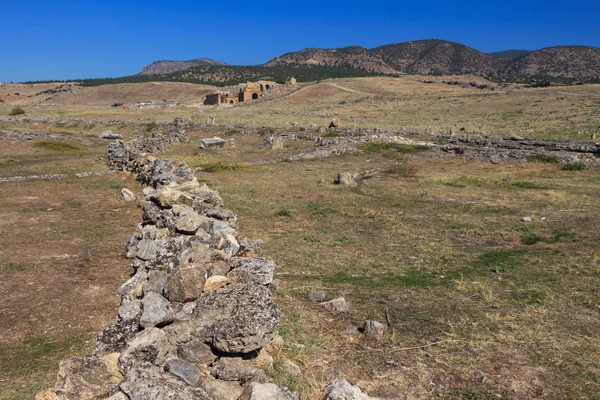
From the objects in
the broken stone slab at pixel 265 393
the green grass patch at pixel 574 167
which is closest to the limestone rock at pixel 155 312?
the broken stone slab at pixel 265 393

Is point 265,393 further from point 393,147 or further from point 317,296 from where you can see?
point 393,147

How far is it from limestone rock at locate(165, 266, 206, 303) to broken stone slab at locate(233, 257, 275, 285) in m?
1.25

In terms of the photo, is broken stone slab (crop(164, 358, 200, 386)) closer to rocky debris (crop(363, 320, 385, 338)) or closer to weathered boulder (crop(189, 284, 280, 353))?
weathered boulder (crop(189, 284, 280, 353))

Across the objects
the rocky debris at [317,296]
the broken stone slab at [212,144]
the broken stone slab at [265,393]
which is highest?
the broken stone slab at [212,144]

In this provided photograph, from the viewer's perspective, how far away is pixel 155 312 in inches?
228

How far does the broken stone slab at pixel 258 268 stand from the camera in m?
7.70

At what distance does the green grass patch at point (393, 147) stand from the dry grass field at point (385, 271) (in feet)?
20.2

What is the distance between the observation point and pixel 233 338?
5.45 metres

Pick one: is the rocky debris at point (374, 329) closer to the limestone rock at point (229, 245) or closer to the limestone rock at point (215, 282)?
the limestone rock at point (215, 282)

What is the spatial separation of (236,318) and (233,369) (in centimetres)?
59

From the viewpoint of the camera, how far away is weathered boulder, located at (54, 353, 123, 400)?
4.69 m

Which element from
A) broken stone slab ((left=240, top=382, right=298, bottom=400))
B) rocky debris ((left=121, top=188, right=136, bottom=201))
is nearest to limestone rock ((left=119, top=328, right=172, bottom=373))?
broken stone slab ((left=240, top=382, right=298, bottom=400))

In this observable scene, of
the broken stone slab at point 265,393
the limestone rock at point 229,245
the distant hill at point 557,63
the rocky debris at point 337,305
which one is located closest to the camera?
the broken stone slab at point 265,393

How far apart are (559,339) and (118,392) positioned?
683 centimetres
